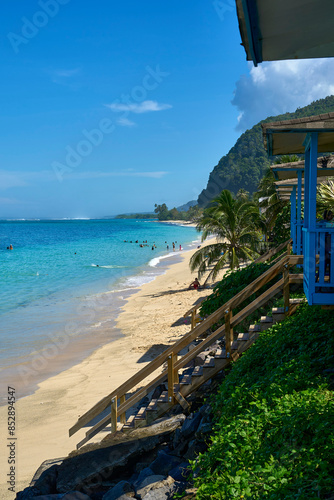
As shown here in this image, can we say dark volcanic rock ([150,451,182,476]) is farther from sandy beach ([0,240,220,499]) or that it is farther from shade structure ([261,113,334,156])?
shade structure ([261,113,334,156])

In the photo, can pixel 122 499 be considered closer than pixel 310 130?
Yes

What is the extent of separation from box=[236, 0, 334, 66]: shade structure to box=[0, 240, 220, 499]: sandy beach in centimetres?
774

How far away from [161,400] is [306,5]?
630 centimetres

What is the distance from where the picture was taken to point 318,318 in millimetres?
7016

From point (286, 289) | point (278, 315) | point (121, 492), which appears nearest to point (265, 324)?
point (278, 315)

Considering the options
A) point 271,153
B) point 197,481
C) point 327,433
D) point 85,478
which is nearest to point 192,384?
point 85,478

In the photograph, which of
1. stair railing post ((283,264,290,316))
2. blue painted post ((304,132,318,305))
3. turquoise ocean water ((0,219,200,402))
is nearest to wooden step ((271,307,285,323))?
stair railing post ((283,264,290,316))

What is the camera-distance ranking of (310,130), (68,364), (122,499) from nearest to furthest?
(122,499), (310,130), (68,364)

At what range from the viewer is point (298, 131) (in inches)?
232

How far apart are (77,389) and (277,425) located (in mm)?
8707

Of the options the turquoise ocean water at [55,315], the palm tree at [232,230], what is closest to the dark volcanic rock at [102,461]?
the turquoise ocean water at [55,315]

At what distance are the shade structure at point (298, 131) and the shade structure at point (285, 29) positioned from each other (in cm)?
245

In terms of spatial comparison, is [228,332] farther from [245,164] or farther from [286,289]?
[245,164]

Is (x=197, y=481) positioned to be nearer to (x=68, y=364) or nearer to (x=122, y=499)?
(x=122, y=499)
